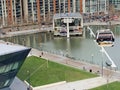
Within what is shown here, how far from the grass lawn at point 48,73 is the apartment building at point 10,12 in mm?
49943

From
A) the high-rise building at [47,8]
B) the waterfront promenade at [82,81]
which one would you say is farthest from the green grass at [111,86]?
the high-rise building at [47,8]

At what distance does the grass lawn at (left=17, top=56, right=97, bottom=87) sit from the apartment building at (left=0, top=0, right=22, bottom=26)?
49943mm

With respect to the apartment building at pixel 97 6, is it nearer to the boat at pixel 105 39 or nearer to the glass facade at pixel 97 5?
the glass facade at pixel 97 5

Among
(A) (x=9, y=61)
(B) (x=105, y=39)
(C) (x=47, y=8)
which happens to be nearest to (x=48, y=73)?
(A) (x=9, y=61)

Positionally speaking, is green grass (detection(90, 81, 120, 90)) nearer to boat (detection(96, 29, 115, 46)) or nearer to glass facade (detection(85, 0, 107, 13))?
boat (detection(96, 29, 115, 46))

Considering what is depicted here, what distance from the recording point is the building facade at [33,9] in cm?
11025

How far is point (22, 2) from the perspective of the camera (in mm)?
115125

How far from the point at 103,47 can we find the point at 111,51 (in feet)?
14.4

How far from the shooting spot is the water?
68562 mm

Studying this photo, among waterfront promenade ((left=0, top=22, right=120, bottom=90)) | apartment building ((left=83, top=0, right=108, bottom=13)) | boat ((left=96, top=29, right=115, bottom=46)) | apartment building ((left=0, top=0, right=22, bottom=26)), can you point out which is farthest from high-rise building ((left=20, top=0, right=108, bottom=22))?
waterfront promenade ((left=0, top=22, right=120, bottom=90))

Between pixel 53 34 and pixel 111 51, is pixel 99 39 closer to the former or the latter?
pixel 111 51

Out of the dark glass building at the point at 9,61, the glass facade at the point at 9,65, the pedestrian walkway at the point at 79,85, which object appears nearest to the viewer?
the dark glass building at the point at 9,61

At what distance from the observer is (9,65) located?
145 ft

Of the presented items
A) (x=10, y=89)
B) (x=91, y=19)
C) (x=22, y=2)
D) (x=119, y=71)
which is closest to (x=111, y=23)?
(x=91, y=19)
